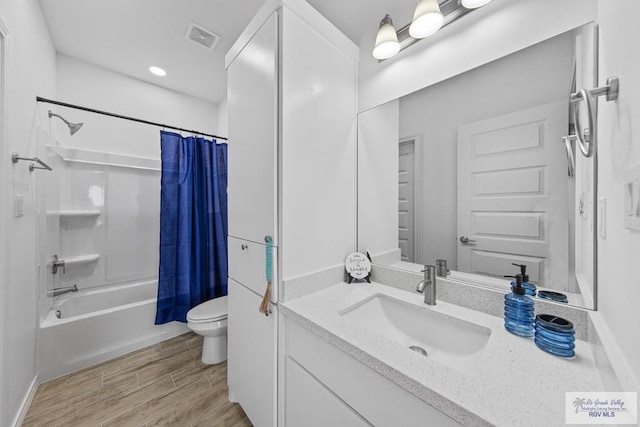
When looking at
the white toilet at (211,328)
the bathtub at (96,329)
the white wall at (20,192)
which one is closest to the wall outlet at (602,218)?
the white toilet at (211,328)

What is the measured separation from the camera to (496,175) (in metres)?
0.98

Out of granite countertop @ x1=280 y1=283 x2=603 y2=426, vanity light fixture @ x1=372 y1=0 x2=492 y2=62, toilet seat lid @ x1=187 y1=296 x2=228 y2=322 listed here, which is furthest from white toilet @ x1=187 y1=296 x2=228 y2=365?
vanity light fixture @ x1=372 y1=0 x2=492 y2=62

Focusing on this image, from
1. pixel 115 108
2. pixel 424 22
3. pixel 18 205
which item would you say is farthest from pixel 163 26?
pixel 424 22

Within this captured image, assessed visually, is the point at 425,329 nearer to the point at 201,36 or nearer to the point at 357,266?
the point at 357,266

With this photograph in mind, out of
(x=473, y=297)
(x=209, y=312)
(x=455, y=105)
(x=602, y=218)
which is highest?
(x=455, y=105)

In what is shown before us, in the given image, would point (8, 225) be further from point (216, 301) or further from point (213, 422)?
point (213, 422)

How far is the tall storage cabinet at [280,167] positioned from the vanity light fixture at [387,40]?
0.77 feet

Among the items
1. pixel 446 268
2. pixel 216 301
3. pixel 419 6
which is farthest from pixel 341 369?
pixel 216 301

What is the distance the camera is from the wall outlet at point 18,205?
125cm

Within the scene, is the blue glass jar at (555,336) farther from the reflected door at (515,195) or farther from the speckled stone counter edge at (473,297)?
the reflected door at (515,195)

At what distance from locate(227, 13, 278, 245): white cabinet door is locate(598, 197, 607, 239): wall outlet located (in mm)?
1057

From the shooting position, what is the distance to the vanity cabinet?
61 cm

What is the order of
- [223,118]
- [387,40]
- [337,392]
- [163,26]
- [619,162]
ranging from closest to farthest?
[619,162] → [337,392] → [387,40] → [163,26] → [223,118]

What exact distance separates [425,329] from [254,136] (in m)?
1.18
